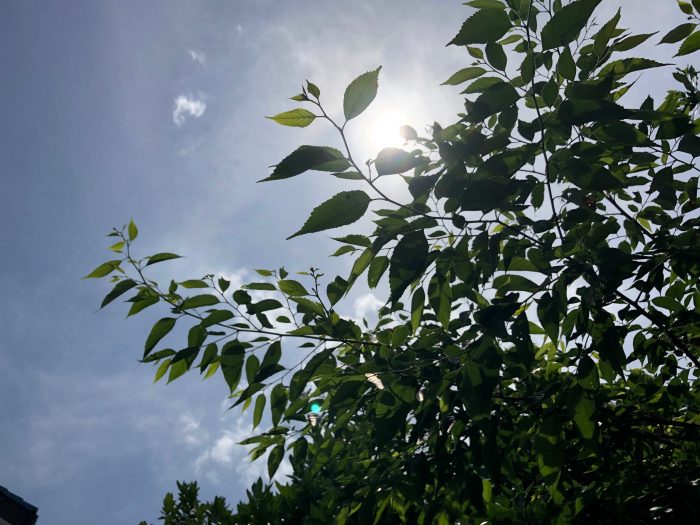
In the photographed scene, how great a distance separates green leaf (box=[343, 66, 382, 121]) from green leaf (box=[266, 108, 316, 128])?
189 millimetres

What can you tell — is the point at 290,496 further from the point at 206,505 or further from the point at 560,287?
the point at 560,287

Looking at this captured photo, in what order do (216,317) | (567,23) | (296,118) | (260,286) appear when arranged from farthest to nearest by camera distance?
(260,286) → (216,317) → (296,118) → (567,23)

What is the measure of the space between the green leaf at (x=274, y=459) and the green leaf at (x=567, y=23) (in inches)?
89.8

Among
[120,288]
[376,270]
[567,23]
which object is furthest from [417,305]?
[120,288]

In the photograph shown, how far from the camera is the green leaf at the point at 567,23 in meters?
1.25

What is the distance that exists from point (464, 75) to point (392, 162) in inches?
27.4

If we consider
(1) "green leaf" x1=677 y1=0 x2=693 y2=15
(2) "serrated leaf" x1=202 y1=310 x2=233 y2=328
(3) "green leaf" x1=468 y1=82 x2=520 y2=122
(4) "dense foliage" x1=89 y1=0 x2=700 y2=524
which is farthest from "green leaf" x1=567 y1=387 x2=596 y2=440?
(1) "green leaf" x1=677 y1=0 x2=693 y2=15

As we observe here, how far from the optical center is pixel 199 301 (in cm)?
216

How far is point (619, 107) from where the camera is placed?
4.18ft

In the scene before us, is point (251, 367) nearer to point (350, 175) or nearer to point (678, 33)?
point (350, 175)

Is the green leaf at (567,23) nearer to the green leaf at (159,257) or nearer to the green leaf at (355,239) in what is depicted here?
the green leaf at (355,239)

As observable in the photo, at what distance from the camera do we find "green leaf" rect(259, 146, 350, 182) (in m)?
1.28

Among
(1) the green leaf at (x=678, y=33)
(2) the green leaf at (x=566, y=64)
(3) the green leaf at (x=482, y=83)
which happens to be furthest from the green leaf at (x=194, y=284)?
(1) the green leaf at (x=678, y=33)

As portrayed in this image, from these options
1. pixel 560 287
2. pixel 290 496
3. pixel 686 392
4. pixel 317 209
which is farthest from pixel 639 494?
pixel 290 496
